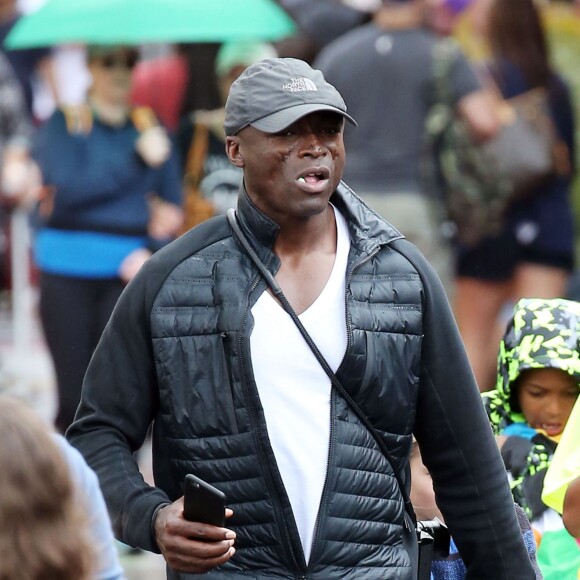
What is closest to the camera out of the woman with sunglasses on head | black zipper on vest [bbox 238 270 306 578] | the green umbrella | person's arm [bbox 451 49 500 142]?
black zipper on vest [bbox 238 270 306 578]

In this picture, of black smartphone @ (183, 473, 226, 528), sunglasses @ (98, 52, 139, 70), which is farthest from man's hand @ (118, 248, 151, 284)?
black smartphone @ (183, 473, 226, 528)

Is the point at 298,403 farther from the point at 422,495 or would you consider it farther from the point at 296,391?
the point at 422,495

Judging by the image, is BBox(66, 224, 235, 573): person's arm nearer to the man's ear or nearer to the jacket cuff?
the jacket cuff

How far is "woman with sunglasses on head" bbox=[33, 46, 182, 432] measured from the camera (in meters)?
8.31

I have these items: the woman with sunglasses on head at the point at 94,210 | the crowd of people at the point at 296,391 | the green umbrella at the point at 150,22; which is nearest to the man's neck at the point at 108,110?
the woman with sunglasses on head at the point at 94,210

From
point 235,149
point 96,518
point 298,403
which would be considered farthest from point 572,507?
point 96,518

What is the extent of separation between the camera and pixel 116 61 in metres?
8.56

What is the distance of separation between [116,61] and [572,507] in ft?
16.3

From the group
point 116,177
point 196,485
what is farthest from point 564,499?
point 116,177

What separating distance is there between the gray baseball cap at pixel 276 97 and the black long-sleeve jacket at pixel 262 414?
0.73ft

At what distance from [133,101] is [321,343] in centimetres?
586

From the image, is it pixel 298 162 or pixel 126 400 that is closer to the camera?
pixel 298 162

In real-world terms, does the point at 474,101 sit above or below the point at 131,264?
above

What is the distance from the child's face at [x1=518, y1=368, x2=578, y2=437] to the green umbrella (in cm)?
421
